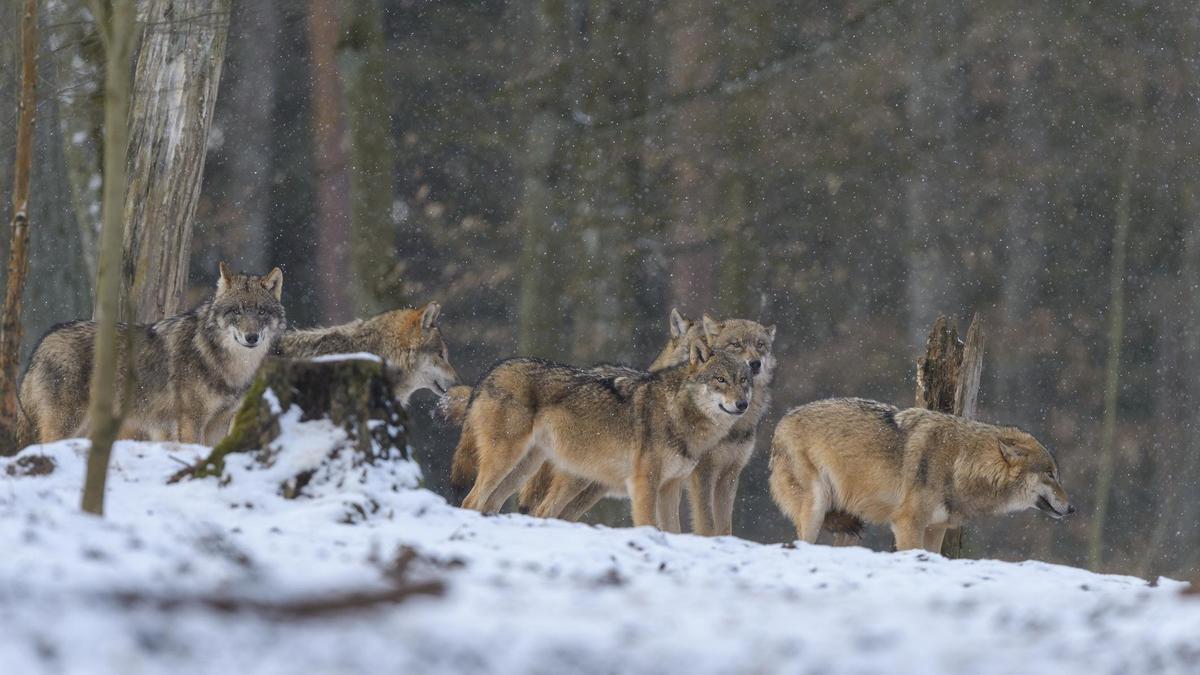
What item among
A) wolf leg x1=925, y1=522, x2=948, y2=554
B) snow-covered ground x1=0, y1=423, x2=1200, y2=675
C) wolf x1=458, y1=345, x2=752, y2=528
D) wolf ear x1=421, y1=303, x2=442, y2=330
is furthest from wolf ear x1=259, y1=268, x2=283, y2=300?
wolf leg x1=925, y1=522, x2=948, y2=554

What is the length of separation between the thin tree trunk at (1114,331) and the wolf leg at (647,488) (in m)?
14.1

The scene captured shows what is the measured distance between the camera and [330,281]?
19.3 meters

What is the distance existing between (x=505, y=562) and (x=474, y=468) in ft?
16.1

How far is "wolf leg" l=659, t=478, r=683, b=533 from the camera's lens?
10.7 metres

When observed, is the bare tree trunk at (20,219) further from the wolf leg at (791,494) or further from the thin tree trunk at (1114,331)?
the thin tree trunk at (1114,331)

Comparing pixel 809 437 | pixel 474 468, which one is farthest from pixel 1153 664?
pixel 474 468

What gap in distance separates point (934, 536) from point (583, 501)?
2661 mm

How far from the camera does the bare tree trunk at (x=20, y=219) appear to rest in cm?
845

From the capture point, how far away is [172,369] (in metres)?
10.8

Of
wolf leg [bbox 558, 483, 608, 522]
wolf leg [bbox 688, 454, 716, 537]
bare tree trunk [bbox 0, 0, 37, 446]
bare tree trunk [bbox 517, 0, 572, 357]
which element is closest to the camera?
bare tree trunk [bbox 0, 0, 37, 446]

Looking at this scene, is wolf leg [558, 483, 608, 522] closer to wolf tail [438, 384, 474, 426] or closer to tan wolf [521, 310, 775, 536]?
tan wolf [521, 310, 775, 536]

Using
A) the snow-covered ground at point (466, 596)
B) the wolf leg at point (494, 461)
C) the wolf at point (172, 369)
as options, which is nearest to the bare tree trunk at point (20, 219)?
the snow-covered ground at point (466, 596)

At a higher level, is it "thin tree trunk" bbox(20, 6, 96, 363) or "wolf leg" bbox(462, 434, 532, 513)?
"thin tree trunk" bbox(20, 6, 96, 363)

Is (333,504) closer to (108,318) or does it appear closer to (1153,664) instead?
(108,318)
